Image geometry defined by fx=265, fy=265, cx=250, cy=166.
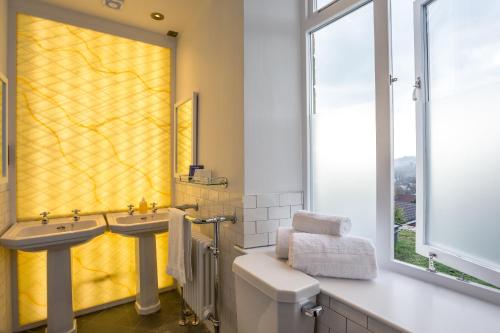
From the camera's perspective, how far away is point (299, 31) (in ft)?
6.25

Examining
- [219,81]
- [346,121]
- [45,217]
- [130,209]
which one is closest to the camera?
[346,121]

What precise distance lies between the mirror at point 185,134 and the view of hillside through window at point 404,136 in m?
1.54

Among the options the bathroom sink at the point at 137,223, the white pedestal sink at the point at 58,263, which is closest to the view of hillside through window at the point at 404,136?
the bathroom sink at the point at 137,223

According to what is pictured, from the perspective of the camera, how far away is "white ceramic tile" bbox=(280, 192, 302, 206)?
5.89 ft

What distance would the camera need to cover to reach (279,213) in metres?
1.78

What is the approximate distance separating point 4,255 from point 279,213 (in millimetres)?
2092

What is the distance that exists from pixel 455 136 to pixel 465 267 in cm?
51

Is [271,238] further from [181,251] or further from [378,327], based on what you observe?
[378,327]

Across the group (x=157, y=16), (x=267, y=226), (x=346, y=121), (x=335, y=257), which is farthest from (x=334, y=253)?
(x=157, y=16)

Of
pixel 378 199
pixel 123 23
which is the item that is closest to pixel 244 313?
pixel 378 199

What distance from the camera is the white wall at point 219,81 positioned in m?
1.73

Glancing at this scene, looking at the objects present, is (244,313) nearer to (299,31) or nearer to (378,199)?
(378,199)

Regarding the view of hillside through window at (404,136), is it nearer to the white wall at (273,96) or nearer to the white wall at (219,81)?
the white wall at (273,96)

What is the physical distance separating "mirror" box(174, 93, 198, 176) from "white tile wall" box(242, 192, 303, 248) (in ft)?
2.82
